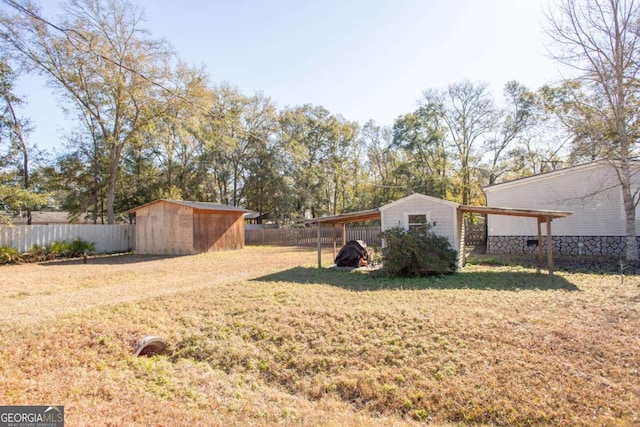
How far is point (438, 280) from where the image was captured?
8117mm

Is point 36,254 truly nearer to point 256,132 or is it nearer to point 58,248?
point 58,248

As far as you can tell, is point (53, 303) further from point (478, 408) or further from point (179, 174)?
point (179, 174)

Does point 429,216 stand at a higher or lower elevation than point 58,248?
higher

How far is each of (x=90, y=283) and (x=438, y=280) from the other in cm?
906

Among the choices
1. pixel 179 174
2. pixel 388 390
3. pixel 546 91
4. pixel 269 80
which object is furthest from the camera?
pixel 179 174

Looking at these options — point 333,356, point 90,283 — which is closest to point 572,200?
point 333,356

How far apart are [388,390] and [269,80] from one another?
42.0 ft

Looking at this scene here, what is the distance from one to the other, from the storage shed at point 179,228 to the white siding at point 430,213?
9.76m

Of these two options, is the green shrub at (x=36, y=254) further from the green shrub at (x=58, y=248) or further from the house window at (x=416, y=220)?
the house window at (x=416, y=220)

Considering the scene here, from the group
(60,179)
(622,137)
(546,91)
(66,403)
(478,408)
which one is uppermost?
(546,91)

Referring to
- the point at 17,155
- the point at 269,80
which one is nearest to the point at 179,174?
the point at 17,155

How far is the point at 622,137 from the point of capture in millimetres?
9820

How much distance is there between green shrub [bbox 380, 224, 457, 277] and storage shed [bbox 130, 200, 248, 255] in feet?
35.8

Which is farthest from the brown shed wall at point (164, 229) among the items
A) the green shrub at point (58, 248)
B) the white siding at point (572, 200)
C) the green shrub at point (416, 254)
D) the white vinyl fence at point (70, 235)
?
the white siding at point (572, 200)
